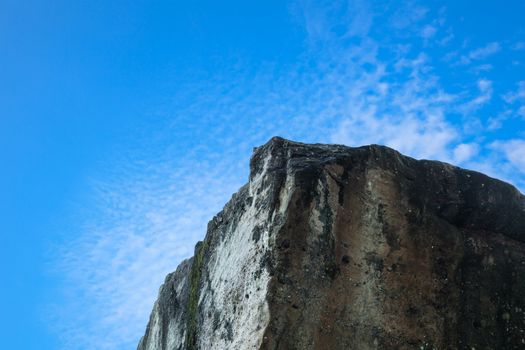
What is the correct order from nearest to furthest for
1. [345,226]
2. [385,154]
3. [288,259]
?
[288,259] < [345,226] < [385,154]

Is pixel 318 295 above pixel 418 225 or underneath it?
underneath

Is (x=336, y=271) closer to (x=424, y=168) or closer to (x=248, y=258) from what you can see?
(x=248, y=258)

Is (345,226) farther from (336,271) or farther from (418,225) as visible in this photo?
(418,225)

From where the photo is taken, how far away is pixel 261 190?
558 cm

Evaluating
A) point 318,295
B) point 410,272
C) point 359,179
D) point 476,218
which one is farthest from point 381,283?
point 476,218

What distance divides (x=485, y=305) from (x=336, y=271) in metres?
1.64

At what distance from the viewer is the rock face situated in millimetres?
4957

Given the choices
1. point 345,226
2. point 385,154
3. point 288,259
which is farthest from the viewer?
point 385,154

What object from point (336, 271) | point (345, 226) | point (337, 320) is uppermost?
point (345, 226)

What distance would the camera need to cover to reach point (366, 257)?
5266 millimetres

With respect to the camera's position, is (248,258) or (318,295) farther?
(248,258)

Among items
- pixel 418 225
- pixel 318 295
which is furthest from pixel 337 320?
pixel 418 225

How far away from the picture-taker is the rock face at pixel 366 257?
4957 millimetres

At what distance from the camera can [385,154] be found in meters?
5.67
